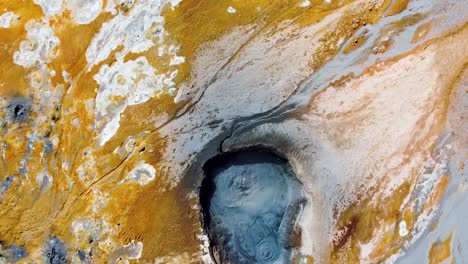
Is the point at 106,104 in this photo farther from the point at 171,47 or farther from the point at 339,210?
the point at 339,210

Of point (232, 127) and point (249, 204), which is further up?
point (232, 127)

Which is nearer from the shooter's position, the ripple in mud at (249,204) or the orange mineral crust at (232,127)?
the orange mineral crust at (232,127)

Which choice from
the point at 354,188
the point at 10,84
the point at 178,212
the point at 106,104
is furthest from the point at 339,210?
the point at 10,84

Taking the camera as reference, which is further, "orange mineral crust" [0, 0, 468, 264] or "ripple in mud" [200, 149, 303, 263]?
"ripple in mud" [200, 149, 303, 263]

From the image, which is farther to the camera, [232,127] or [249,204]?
[249,204]
